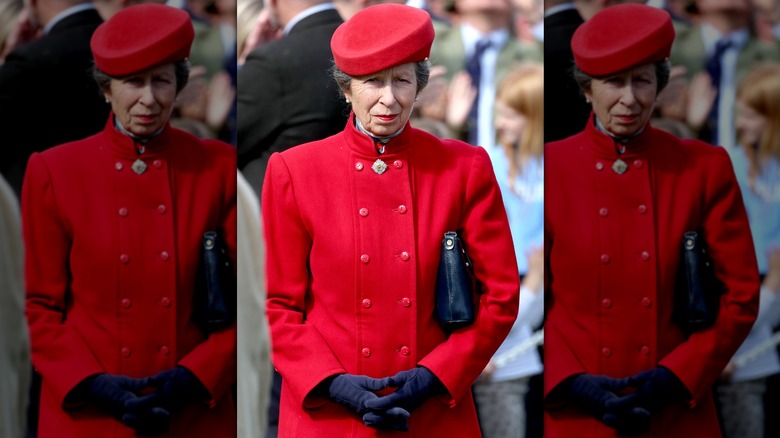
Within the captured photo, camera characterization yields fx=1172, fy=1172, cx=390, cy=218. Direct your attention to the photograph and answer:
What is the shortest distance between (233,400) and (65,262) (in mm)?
881

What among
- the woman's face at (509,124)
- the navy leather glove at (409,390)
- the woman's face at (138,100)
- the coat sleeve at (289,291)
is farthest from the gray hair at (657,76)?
the woman's face at (138,100)

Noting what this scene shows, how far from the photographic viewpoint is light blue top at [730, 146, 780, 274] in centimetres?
494

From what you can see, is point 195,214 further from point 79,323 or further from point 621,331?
point 621,331

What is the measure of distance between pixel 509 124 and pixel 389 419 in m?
1.32

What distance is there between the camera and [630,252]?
4789 mm

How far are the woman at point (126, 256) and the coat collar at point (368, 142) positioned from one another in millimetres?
640

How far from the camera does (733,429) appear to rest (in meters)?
4.95

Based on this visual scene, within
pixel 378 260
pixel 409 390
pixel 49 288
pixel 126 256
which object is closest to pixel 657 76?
pixel 378 260

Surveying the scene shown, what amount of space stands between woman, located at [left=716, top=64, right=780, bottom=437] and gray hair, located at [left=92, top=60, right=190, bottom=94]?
231cm

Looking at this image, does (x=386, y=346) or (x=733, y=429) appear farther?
(x=733, y=429)

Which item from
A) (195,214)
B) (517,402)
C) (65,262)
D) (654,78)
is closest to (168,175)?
(195,214)

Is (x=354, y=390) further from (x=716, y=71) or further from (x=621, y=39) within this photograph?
(x=716, y=71)

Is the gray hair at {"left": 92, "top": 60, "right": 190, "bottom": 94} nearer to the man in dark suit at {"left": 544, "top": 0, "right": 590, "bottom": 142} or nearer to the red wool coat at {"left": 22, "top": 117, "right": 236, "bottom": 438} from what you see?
the red wool coat at {"left": 22, "top": 117, "right": 236, "bottom": 438}

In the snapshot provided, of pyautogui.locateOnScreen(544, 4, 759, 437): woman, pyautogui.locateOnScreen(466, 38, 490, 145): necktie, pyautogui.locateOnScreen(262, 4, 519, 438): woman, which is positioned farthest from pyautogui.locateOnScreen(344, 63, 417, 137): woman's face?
pyautogui.locateOnScreen(544, 4, 759, 437): woman
